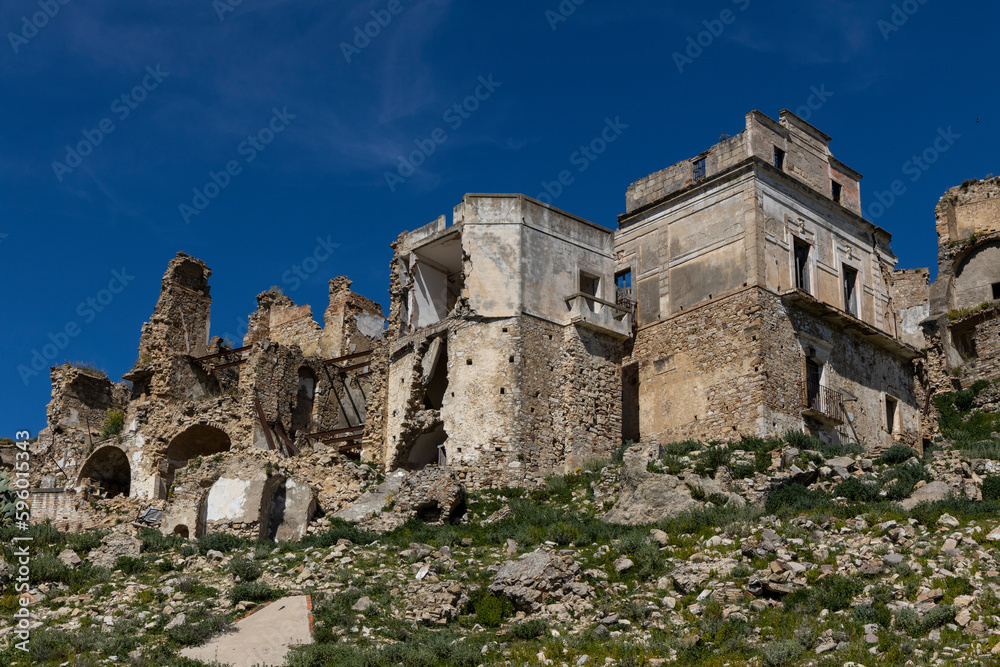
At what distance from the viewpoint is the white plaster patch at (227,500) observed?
98.6 ft

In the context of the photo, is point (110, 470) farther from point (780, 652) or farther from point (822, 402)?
point (780, 652)

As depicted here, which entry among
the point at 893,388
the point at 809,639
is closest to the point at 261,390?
the point at 893,388

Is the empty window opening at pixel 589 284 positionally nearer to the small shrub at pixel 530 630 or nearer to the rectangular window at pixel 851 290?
the rectangular window at pixel 851 290

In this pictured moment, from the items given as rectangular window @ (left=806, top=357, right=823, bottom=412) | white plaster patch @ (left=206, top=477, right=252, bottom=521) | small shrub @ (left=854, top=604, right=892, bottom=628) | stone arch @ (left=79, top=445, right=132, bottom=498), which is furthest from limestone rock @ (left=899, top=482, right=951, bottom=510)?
stone arch @ (left=79, top=445, right=132, bottom=498)

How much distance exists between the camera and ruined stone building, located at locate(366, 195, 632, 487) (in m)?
32.2

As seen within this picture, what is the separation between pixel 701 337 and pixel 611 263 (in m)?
4.63

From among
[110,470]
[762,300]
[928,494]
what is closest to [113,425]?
[110,470]

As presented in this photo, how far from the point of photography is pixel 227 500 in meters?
30.3

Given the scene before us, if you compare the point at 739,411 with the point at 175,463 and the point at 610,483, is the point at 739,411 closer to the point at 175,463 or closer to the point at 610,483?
the point at 610,483

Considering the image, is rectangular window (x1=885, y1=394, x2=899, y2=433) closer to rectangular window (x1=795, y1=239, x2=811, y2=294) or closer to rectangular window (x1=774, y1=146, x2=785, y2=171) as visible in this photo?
rectangular window (x1=795, y1=239, x2=811, y2=294)

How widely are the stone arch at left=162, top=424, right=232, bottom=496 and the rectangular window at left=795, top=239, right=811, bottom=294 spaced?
60.3ft

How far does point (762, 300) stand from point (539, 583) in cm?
1252

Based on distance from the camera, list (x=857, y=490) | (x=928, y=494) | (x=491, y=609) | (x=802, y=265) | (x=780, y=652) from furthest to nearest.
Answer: (x=802, y=265) < (x=857, y=490) < (x=928, y=494) < (x=491, y=609) < (x=780, y=652)

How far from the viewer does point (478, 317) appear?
33.2 m
